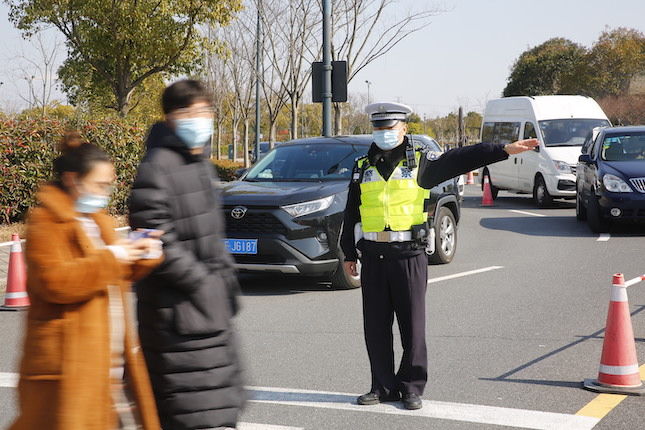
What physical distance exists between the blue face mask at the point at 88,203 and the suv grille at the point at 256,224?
19.0ft

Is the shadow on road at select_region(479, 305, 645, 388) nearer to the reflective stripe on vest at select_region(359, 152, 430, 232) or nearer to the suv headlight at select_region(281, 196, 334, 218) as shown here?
the reflective stripe on vest at select_region(359, 152, 430, 232)

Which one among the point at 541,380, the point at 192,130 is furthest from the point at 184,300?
the point at 541,380

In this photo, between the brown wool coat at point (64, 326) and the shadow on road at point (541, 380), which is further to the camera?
the shadow on road at point (541, 380)

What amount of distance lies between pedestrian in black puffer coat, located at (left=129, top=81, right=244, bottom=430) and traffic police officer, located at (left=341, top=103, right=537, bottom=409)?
6.55ft

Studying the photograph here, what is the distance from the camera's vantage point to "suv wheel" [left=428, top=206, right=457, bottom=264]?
446 inches

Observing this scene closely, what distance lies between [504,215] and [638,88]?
48559 millimetres

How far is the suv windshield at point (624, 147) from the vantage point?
1522cm

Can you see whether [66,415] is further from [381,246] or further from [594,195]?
[594,195]

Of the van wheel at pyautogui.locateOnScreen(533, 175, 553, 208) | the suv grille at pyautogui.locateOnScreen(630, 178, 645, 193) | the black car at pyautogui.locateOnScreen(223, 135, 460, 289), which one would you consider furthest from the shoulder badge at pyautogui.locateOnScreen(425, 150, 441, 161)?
the van wheel at pyautogui.locateOnScreen(533, 175, 553, 208)

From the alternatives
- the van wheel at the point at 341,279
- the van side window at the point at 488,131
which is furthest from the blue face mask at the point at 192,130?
the van side window at the point at 488,131

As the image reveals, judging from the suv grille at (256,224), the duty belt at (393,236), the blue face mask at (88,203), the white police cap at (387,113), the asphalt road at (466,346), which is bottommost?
the asphalt road at (466,346)

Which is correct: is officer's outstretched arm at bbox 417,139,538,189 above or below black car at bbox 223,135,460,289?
above

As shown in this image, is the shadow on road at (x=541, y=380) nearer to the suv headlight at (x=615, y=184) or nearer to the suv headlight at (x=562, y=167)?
the suv headlight at (x=615, y=184)

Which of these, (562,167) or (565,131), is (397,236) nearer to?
(562,167)
